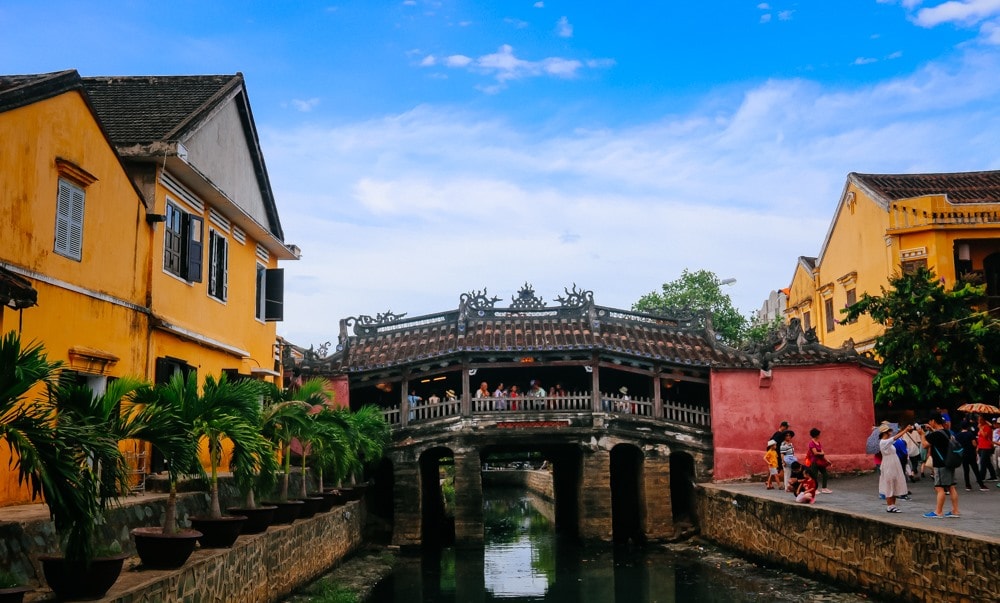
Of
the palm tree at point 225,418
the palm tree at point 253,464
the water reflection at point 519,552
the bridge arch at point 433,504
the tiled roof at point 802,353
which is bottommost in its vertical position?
the water reflection at point 519,552

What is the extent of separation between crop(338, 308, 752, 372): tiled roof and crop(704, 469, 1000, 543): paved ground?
337 cm

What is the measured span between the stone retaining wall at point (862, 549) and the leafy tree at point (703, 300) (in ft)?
61.2

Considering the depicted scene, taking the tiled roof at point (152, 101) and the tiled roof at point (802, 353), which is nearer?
the tiled roof at point (152, 101)

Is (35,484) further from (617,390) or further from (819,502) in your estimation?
(617,390)

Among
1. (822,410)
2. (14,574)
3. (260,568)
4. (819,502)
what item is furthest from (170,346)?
(822,410)

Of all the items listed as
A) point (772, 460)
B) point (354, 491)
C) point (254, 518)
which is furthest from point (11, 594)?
point (772, 460)

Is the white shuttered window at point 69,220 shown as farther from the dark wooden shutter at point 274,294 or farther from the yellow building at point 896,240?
the yellow building at point 896,240

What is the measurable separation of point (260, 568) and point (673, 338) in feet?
45.7

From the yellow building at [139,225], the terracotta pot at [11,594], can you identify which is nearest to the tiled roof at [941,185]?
the yellow building at [139,225]

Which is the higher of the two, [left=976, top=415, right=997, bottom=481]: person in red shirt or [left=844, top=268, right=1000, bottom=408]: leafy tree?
[left=844, top=268, right=1000, bottom=408]: leafy tree

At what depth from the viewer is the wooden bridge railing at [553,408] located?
70.3 feet

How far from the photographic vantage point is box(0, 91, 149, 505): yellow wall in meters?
9.95

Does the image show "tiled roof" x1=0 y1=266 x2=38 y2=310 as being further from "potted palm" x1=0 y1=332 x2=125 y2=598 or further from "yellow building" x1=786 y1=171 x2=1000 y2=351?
"yellow building" x1=786 y1=171 x2=1000 y2=351

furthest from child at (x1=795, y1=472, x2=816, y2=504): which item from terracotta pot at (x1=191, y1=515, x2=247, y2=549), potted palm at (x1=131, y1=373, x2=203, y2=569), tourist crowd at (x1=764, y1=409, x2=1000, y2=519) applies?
potted palm at (x1=131, y1=373, x2=203, y2=569)
